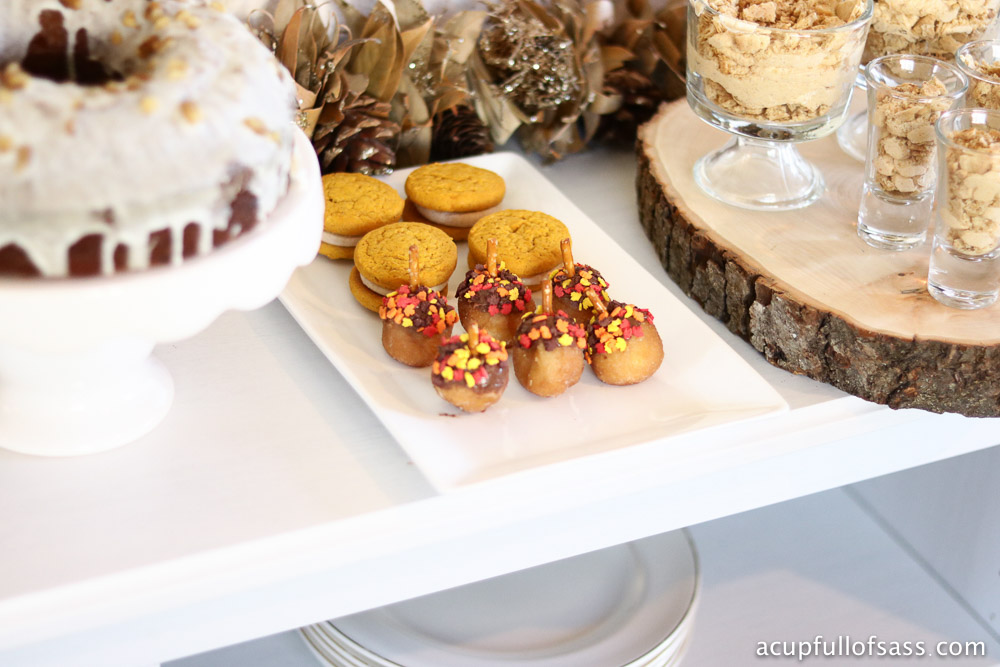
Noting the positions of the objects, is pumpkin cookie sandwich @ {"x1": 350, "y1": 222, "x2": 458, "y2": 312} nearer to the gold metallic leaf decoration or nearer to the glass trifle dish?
the gold metallic leaf decoration

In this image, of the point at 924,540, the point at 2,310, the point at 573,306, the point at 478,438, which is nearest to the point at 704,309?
the point at 573,306

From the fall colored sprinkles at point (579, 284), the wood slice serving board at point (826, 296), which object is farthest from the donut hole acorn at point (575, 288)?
the wood slice serving board at point (826, 296)

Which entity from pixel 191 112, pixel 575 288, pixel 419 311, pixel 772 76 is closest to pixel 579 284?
pixel 575 288

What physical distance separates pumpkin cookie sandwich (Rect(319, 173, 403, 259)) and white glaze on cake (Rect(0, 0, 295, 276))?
242 mm

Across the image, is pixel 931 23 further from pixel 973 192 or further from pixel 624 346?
pixel 624 346

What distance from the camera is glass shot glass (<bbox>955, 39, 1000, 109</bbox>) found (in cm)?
74

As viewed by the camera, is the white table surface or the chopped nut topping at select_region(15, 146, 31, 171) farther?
the white table surface

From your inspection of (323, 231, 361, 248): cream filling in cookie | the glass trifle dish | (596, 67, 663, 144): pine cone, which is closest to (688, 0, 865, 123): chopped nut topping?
the glass trifle dish

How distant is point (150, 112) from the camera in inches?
18.0

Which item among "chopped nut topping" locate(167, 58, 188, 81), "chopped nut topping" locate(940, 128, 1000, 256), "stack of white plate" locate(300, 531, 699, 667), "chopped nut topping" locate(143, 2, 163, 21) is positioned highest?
"chopped nut topping" locate(143, 2, 163, 21)

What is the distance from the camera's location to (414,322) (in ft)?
2.20

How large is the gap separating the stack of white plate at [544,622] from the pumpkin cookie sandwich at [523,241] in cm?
30

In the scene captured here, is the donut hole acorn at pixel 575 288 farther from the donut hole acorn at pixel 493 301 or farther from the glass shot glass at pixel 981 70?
the glass shot glass at pixel 981 70

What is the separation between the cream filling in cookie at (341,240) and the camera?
0.78 metres
